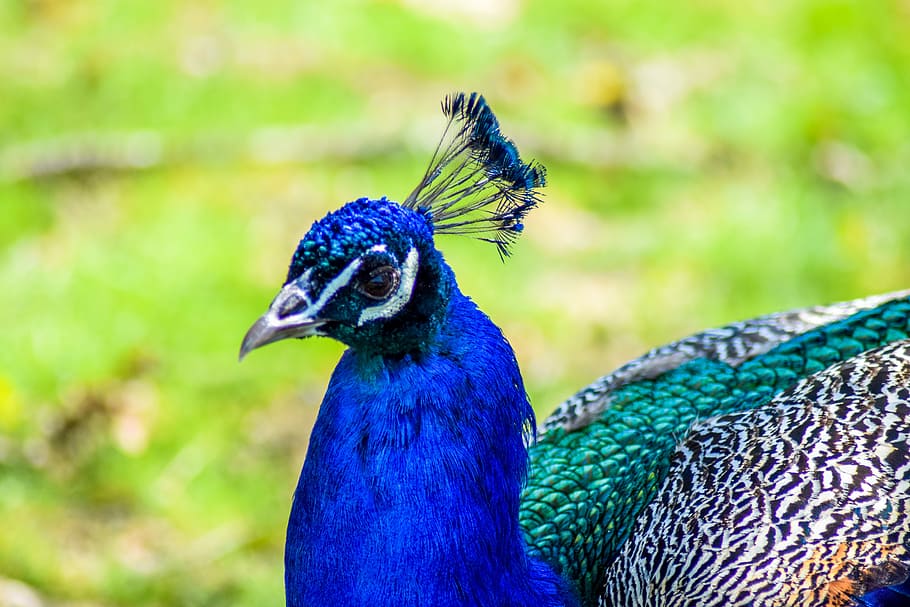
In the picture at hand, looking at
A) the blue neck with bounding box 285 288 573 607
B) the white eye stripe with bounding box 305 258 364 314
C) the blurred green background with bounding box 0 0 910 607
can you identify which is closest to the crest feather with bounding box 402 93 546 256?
the blue neck with bounding box 285 288 573 607

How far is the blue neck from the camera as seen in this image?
1789 millimetres

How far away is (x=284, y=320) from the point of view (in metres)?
1.65

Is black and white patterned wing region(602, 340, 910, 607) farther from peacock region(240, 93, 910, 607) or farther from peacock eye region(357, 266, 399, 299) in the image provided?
peacock eye region(357, 266, 399, 299)

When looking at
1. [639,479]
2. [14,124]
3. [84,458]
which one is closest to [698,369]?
[639,479]

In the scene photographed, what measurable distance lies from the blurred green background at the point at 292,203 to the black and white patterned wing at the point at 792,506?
1.25 m

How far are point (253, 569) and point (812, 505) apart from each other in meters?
1.54

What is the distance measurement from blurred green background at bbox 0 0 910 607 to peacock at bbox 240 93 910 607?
3.72 ft

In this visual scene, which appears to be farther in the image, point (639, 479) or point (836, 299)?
point (836, 299)

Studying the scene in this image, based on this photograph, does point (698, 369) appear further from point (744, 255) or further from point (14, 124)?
point (14, 124)

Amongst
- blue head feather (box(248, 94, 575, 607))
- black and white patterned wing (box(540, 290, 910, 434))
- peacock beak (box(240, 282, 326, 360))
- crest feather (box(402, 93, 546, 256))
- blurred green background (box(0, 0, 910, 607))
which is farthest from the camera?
blurred green background (box(0, 0, 910, 607))

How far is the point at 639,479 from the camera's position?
2.13 m

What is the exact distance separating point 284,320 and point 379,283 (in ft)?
0.48

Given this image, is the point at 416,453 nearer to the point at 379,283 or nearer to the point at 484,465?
the point at 484,465

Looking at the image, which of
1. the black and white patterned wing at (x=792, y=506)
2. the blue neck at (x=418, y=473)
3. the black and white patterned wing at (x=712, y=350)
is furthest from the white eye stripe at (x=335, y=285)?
the black and white patterned wing at (x=712, y=350)
